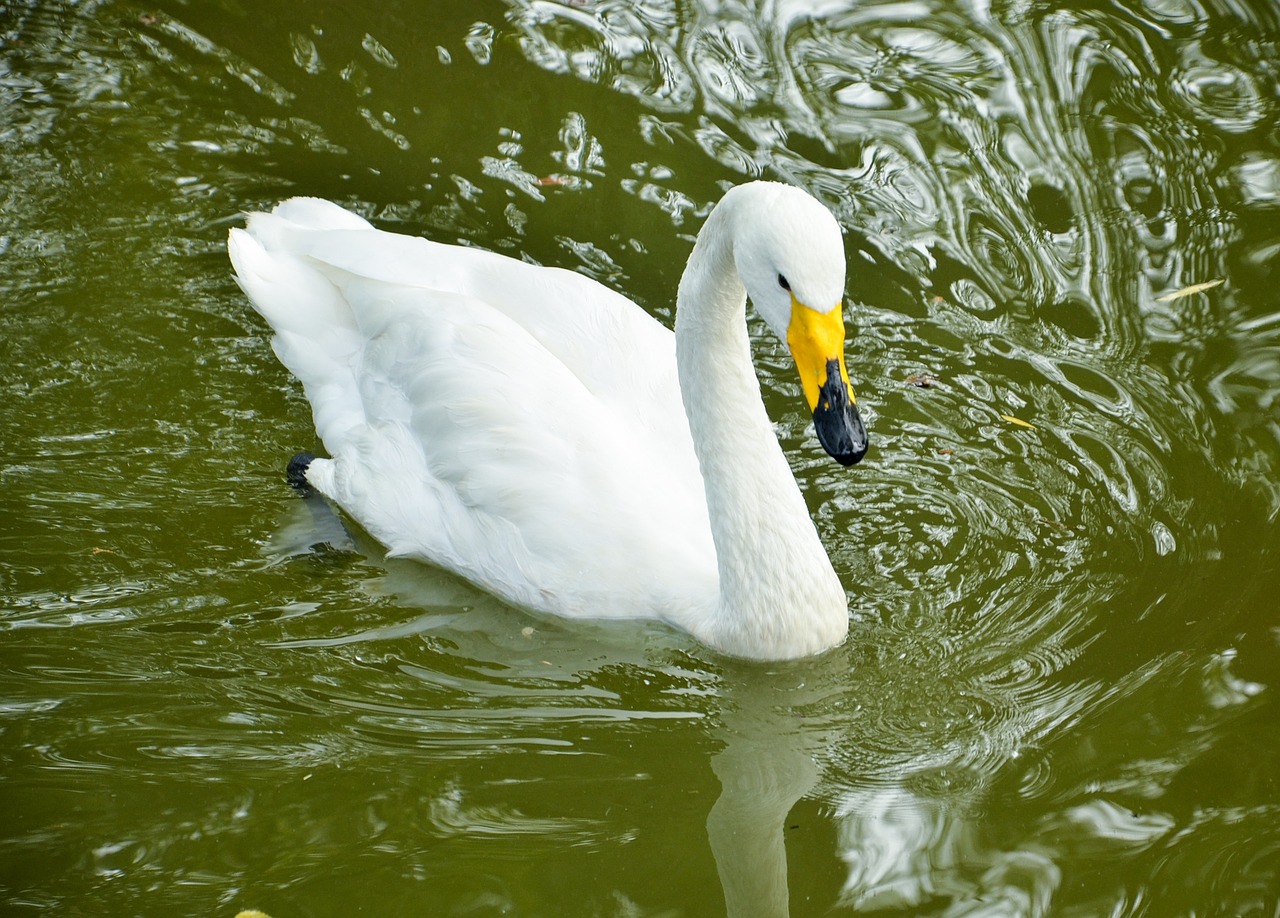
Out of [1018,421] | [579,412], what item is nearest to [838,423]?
[579,412]

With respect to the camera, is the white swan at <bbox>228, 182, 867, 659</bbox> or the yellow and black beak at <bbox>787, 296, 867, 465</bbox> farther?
the white swan at <bbox>228, 182, 867, 659</bbox>

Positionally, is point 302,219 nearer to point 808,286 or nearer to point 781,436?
point 781,436

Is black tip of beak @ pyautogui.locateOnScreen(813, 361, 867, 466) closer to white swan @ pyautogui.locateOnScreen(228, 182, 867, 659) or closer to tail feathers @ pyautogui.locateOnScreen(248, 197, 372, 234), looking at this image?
white swan @ pyautogui.locateOnScreen(228, 182, 867, 659)

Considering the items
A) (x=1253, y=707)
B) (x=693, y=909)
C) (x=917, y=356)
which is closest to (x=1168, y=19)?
(x=917, y=356)

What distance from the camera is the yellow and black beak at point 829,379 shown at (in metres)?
3.95

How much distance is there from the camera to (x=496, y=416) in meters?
5.16

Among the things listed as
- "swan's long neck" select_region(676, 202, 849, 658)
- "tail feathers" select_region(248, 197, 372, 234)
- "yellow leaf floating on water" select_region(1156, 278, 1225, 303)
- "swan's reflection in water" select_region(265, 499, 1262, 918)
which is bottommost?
"swan's reflection in water" select_region(265, 499, 1262, 918)

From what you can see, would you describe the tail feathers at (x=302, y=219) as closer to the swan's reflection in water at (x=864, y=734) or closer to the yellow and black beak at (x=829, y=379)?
the swan's reflection in water at (x=864, y=734)

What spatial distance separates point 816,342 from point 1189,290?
3.21 m

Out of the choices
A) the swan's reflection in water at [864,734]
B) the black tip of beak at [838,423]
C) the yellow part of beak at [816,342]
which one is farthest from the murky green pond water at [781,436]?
the yellow part of beak at [816,342]

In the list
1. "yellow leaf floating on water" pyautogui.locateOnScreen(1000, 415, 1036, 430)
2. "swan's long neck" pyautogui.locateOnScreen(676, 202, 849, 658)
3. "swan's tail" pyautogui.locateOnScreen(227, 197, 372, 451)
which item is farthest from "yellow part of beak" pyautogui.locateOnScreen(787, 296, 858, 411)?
"swan's tail" pyautogui.locateOnScreen(227, 197, 372, 451)

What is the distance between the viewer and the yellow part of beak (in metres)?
3.95

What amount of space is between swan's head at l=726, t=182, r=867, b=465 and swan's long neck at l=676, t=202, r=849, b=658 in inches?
18.7

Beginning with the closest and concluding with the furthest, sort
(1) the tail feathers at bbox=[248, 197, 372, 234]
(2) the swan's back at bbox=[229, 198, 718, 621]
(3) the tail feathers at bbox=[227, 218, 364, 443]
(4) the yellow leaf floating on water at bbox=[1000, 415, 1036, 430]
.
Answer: (2) the swan's back at bbox=[229, 198, 718, 621] → (4) the yellow leaf floating on water at bbox=[1000, 415, 1036, 430] → (3) the tail feathers at bbox=[227, 218, 364, 443] → (1) the tail feathers at bbox=[248, 197, 372, 234]
